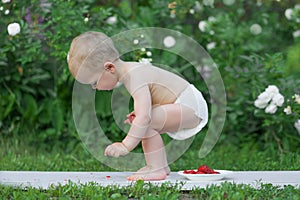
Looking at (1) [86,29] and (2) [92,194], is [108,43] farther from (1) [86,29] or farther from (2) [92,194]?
(1) [86,29]

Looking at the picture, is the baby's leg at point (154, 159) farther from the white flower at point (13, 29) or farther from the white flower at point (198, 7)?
the white flower at point (198, 7)

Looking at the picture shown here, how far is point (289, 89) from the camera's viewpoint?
14.4ft

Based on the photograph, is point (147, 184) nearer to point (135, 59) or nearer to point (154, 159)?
point (154, 159)

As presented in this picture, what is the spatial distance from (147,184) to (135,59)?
1.62 m

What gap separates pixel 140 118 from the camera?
3057mm

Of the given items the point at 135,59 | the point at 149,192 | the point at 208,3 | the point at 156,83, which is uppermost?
the point at 208,3

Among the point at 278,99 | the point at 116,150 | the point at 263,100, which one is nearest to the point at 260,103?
the point at 263,100

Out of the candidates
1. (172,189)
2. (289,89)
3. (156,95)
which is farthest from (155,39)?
(172,189)

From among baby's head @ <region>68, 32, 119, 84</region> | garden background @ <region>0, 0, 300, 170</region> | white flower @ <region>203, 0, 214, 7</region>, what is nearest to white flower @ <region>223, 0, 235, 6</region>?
garden background @ <region>0, 0, 300, 170</region>

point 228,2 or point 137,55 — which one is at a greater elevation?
point 228,2

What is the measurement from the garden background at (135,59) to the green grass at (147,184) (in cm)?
2

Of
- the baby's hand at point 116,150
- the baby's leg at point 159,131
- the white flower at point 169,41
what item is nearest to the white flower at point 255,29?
the white flower at point 169,41

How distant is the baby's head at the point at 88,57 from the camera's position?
3.12 metres

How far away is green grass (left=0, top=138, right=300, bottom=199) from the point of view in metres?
2.70
